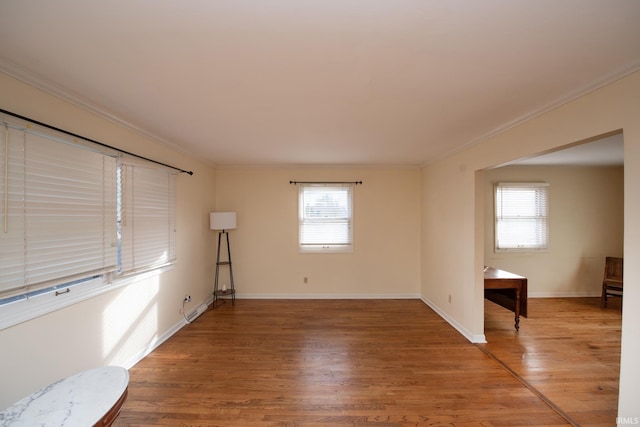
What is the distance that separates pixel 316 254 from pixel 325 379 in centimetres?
253

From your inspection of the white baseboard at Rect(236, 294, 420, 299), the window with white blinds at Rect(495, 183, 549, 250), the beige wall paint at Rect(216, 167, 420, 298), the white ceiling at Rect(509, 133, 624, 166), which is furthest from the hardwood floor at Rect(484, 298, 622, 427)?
the white ceiling at Rect(509, 133, 624, 166)

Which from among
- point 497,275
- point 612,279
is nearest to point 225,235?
point 497,275

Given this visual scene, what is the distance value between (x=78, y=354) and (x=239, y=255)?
2.81 metres

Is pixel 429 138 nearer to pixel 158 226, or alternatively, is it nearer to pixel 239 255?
pixel 158 226

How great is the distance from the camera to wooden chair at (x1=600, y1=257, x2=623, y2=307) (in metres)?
4.23

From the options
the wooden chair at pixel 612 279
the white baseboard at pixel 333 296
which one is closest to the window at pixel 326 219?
the white baseboard at pixel 333 296

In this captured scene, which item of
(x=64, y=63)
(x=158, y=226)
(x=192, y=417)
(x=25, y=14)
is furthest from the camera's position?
(x=158, y=226)

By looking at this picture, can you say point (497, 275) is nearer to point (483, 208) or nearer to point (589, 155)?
point (483, 208)

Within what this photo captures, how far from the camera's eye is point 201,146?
3.41 metres

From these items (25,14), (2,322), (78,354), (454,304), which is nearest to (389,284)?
(454,304)

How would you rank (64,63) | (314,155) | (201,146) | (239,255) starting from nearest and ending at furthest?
1. (64,63)
2. (201,146)
3. (314,155)
4. (239,255)

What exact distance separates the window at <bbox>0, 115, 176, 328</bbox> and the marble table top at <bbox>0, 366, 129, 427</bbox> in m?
0.63

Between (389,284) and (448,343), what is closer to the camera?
(448,343)

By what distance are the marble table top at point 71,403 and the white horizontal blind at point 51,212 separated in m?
0.70
